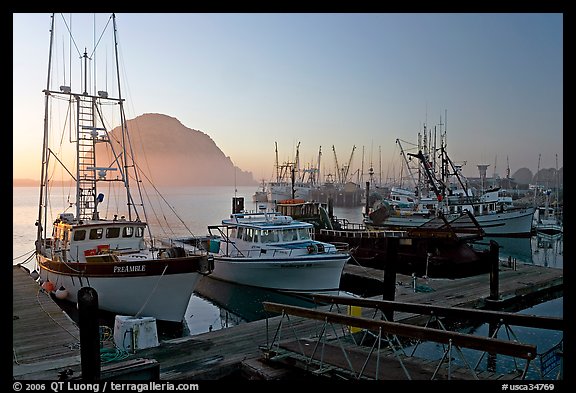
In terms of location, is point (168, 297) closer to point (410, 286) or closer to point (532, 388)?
point (410, 286)

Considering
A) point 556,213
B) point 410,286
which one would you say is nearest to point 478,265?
point 410,286

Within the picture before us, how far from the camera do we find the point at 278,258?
67.4 ft

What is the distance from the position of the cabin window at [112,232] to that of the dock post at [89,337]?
1103cm

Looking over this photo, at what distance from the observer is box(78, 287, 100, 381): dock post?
24.3 ft

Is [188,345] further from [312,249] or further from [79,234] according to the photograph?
[312,249]

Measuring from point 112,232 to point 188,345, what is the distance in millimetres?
8750

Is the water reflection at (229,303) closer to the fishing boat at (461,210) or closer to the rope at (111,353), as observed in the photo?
the rope at (111,353)

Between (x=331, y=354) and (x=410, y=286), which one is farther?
(x=410, y=286)

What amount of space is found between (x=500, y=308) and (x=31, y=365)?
15.1 metres

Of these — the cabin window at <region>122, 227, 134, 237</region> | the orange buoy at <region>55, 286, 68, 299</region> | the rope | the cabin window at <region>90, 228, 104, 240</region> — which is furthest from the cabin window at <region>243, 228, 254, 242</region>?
the rope

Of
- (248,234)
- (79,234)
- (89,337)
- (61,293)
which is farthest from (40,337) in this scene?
(248,234)

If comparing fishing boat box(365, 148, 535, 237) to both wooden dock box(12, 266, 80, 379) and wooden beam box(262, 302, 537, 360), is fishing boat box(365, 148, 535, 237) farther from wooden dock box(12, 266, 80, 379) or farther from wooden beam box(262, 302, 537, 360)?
wooden beam box(262, 302, 537, 360)
